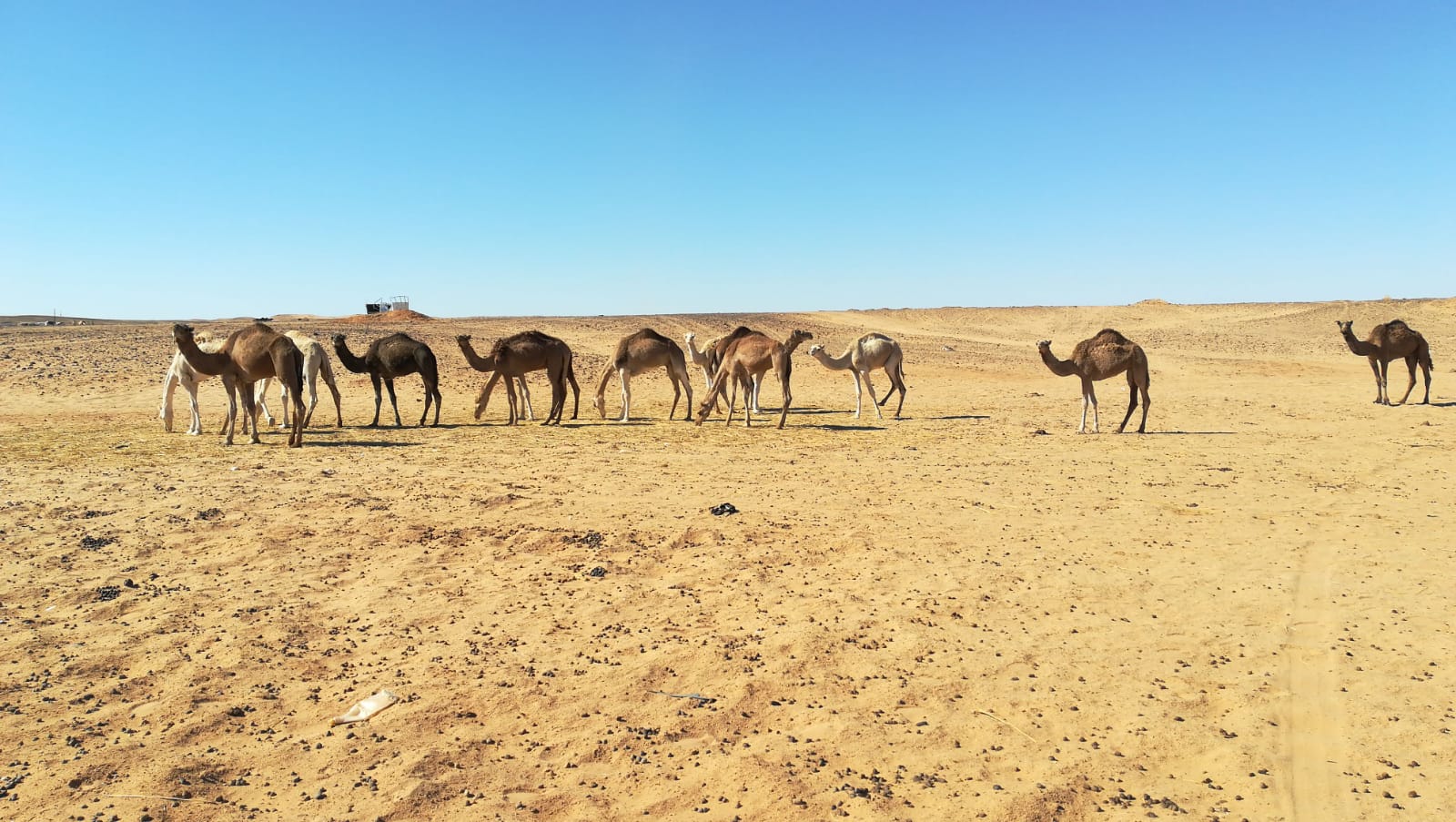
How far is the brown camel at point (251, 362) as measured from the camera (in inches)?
564

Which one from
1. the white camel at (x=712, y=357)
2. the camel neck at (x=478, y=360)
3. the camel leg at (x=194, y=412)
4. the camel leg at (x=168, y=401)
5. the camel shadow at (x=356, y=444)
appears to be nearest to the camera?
the camel shadow at (x=356, y=444)

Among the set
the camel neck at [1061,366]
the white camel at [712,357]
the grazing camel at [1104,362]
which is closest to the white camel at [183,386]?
the white camel at [712,357]

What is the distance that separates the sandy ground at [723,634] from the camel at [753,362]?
394 centimetres

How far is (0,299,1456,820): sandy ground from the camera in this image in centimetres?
470

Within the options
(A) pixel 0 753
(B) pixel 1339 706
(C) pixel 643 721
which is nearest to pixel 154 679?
(A) pixel 0 753

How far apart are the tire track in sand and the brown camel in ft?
43.1

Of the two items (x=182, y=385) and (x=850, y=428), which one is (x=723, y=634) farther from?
(x=182, y=385)

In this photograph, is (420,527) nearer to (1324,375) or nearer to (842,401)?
(842,401)

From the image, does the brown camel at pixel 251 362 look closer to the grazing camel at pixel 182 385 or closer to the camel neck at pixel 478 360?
the grazing camel at pixel 182 385

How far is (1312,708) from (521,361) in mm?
15633

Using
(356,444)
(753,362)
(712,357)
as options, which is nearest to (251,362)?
(356,444)

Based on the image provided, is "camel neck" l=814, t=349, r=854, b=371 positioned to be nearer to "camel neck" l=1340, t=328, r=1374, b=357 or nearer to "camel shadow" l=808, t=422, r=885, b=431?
"camel shadow" l=808, t=422, r=885, b=431

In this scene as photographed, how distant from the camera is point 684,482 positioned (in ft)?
38.5

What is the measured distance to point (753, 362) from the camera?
720 inches
